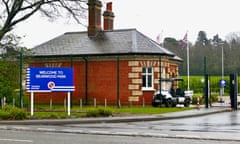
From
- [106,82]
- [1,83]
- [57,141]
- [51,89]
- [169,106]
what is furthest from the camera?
[106,82]

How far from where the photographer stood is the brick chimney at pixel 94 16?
4181 centimetres

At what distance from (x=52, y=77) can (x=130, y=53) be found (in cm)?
1252

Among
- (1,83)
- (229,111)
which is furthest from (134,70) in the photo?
(1,83)

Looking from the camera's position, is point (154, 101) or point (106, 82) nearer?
point (154, 101)

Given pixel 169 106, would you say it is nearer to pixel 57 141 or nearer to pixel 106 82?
pixel 106 82

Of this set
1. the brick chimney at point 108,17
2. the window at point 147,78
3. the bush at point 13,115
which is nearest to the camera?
the bush at point 13,115

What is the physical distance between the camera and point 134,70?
3772 cm

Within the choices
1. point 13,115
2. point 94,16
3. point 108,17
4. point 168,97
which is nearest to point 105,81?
point 168,97

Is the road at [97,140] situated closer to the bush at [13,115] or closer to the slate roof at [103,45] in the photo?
the bush at [13,115]

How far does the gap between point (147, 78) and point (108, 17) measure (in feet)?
34.2

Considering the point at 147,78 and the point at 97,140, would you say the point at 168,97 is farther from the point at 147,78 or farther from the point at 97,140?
the point at 97,140

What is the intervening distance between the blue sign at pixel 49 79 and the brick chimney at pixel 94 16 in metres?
16.4

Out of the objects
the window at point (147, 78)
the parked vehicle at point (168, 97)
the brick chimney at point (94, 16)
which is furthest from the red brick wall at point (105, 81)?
the brick chimney at point (94, 16)

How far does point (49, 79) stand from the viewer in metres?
26.2
